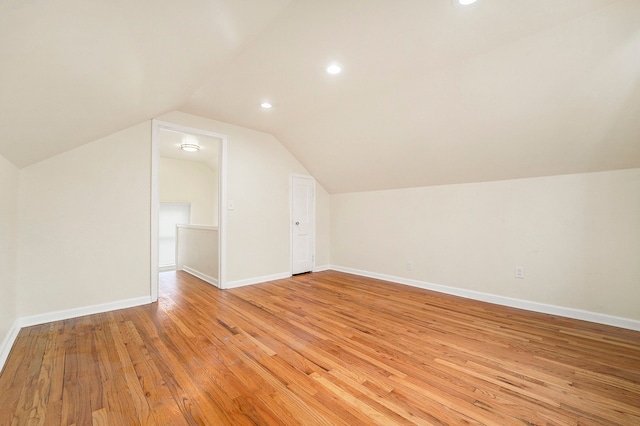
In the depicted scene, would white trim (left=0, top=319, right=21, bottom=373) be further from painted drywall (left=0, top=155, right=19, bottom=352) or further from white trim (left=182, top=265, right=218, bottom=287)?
white trim (left=182, top=265, right=218, bottom=287)

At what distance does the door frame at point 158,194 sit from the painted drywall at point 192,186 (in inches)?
121

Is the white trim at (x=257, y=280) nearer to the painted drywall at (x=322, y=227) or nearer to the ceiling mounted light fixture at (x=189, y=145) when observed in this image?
the painted drywall at (x=322, y=227)

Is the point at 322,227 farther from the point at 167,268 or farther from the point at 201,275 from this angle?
the point at 167,268

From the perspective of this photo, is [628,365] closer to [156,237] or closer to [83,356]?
[83,356]

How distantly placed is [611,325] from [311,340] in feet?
9.66

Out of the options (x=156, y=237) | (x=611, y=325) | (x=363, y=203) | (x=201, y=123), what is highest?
(x=201, y=123)

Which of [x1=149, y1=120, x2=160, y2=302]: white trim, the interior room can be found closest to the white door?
the interior room

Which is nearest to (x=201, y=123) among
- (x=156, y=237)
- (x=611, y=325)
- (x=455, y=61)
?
(x=156, y=237)

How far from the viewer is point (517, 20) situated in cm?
186

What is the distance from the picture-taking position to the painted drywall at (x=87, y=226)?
8.54 feet

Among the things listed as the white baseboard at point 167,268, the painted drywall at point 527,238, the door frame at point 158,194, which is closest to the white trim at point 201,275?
the door frame at point 158,194

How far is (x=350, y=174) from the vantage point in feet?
14.9

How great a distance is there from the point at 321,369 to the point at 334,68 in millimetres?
2495

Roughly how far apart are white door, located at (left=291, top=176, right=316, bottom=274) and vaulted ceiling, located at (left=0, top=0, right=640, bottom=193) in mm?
1626
